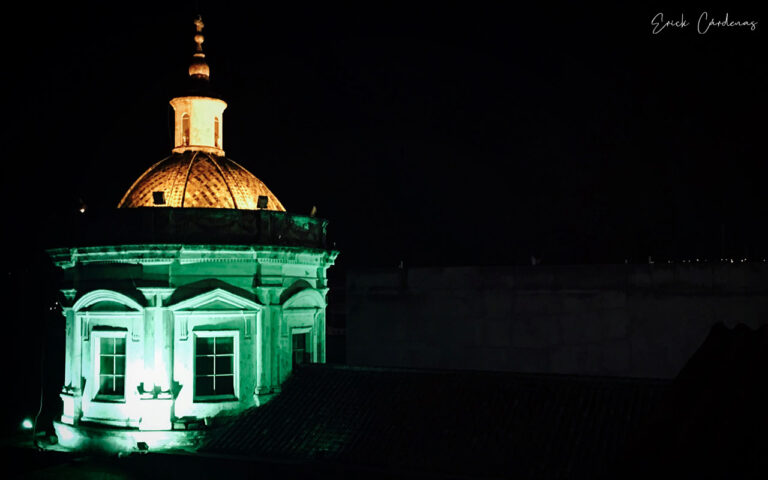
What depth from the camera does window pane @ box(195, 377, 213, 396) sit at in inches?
818

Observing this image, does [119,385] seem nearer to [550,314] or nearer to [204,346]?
[204,346]

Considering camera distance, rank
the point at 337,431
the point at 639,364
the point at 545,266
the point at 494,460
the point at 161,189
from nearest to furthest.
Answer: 1. the point at 494,460
2. the point at 337,431
3. the point at 161,189
4. the point at 639,364
5. the point at 545,266

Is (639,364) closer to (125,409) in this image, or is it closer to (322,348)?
(322,348)

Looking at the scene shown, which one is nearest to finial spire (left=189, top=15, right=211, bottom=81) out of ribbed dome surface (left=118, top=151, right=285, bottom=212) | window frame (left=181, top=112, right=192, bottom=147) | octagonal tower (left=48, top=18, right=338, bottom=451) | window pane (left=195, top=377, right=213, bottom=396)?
window frame (left=181, top=112, right=192, bottom=147)

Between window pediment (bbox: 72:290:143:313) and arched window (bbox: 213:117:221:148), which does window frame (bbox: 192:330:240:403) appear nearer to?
window pediment (bbox: 72:290:143:313)

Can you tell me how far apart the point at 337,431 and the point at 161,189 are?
916cm

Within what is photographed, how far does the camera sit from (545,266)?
33250 millimetres

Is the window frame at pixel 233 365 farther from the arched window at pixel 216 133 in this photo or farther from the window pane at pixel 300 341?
the arched window at pixel 216 133

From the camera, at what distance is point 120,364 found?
20.9 metres

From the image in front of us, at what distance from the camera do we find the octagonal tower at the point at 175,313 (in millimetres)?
20250

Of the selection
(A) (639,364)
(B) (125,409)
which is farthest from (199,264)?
(A) (639,364)

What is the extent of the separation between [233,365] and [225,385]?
2.06ft

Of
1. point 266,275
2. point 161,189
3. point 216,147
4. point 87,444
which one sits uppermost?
point 216,147

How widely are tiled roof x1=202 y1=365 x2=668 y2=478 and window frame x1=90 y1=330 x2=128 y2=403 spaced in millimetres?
3312
